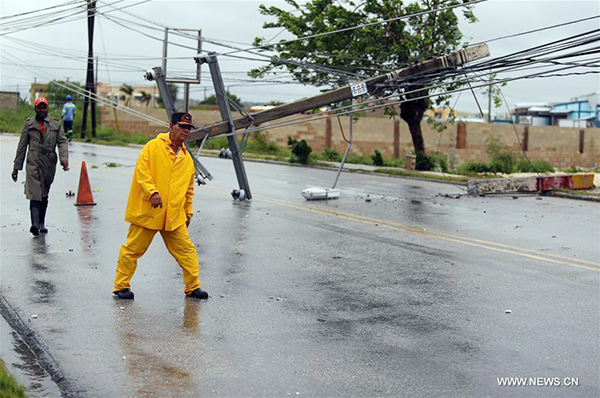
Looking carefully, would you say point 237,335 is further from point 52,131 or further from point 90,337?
point 52,131

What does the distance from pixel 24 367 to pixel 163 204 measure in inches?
92.9

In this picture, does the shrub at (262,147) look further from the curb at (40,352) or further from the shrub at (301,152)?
the curb at (40,352)

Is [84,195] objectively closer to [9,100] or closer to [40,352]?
[40,352]

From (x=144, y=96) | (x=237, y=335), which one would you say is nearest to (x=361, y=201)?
(x=237, y=335)

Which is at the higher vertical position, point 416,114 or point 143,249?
point 416,114

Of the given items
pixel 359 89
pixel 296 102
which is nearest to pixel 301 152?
pixel 296 102

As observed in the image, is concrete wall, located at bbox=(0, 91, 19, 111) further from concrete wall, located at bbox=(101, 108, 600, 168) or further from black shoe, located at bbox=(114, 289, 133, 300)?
black shoe, located at bbox=(114, 289, 133, 300)

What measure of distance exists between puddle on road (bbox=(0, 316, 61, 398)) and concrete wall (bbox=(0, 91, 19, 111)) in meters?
60.0

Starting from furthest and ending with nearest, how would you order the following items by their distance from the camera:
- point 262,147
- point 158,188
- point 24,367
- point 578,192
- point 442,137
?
point 442,137 → point 262,147 → point 578,192 → point 158,188 → point 24,367

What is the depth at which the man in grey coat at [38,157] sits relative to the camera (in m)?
11.6

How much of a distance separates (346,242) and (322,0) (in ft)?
66.0
